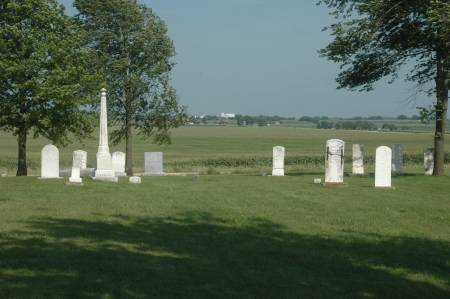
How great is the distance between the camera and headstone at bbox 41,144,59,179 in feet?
84.7

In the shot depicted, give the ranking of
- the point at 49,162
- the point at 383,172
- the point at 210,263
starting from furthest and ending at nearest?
1. the point at 49,162
2. the point at 383,172
3. the point at 210,263

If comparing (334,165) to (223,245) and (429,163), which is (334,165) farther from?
(223,245)

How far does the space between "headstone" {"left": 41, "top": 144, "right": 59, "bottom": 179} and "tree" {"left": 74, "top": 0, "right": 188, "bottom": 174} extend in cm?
1010

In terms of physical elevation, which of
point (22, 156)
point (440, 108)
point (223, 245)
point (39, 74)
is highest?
point (39, 74)

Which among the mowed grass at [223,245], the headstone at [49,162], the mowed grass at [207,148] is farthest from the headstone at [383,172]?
the mowed grass at [207,148]

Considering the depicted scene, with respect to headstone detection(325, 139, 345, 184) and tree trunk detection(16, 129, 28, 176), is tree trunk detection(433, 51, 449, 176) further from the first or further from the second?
tree trunk detection(16, 129, 28, 176)

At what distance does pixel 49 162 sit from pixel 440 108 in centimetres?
1497

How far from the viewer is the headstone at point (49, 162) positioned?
25812mm

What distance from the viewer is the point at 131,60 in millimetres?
37344

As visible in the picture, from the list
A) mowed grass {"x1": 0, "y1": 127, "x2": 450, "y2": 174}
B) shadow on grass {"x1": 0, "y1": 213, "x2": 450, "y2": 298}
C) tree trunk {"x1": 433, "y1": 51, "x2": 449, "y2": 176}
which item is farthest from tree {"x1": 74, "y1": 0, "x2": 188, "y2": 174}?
shadow on grass {"x1": 0, "y1": 213, "x2": 450, "y2": 298}

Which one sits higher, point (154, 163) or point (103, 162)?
point (103, 162)

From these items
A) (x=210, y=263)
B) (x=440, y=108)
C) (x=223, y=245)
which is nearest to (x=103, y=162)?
(x=440, y=108)

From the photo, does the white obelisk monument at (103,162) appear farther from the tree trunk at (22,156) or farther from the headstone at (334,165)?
the headstone at (334,165)

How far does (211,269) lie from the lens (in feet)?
29.0
